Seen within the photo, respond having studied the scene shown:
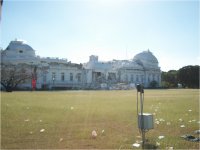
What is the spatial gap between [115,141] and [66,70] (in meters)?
91.9

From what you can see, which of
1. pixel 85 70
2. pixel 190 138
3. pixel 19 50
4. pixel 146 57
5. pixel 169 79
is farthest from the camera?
pixel 146 57

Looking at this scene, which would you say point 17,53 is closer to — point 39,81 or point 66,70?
point 39,81

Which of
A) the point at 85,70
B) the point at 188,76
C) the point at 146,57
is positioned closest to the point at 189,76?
the point at 188,76

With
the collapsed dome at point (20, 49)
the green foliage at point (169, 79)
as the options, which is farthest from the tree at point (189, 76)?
the collapsed dome at point (20, 49)

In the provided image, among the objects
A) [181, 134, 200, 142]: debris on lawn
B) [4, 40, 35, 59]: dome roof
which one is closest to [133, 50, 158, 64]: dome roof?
[4, 40, 35, 59]: dome roof

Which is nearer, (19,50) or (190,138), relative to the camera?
(190,138)

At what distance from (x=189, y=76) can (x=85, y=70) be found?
3529 centimetres

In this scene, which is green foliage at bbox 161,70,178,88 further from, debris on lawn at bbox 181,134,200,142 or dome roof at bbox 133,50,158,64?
debris on lawn at bbox 181,134,200,142

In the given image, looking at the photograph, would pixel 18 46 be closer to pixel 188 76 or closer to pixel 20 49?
pixel 20 49

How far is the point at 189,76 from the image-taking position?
104 m

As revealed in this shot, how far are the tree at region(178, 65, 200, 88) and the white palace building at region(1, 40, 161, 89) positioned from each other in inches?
684

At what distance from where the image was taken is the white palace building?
87688 mm

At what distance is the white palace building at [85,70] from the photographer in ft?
288

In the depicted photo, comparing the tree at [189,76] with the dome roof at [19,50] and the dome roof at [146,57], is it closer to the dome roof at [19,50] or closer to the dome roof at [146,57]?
the dome roof at [146,57]
